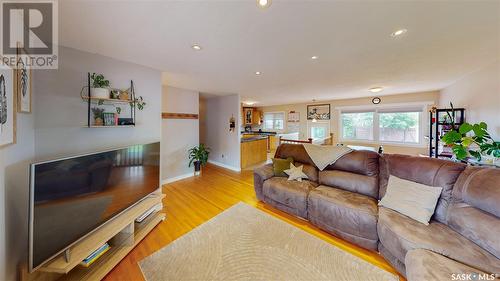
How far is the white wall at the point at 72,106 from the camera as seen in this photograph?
172 cm

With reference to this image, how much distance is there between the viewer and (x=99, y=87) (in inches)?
81.3

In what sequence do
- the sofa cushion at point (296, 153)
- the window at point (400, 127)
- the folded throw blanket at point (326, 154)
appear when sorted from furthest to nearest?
the window at point (400, 127) < the sofa cushion at point (296, 153) < the folded throw blanket at point (326, 154)

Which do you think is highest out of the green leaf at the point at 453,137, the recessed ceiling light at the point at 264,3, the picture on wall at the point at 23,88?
the recessed ceiling light at the point at 264,3

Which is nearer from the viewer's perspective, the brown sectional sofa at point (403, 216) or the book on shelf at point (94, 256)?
the brown sectional sofa at point (403, 216)

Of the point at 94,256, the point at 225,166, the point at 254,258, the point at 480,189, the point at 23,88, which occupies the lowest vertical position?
the point at 254,258

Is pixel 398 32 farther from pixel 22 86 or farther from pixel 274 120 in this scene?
pixel 274 120

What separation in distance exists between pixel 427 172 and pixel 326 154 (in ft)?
3.84

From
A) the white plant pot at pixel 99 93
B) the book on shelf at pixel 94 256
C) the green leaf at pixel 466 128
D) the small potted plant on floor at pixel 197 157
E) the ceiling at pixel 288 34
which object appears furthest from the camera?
the small potted plant on floor at pixel 197 157

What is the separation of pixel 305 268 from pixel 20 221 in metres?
2.43

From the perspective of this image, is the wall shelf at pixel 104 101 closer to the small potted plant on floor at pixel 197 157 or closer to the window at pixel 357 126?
the small potted plant on floor at pixel 197 157

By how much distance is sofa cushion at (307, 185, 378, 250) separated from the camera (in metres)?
1.78

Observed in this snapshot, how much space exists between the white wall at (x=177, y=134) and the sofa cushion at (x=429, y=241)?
3.95 metres

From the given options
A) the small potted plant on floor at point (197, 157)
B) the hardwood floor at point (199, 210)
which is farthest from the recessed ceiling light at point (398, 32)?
the small potted plant on floor at point (197, 157)

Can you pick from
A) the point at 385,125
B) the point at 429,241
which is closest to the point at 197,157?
the point at 429,241
